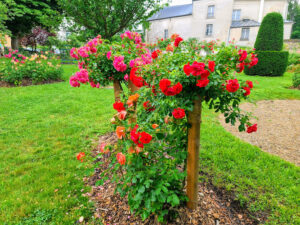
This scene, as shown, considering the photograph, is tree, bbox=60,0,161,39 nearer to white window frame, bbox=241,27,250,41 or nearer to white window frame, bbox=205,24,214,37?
white window frame, bbox=241,27,250,41

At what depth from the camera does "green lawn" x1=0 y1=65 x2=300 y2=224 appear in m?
1.74

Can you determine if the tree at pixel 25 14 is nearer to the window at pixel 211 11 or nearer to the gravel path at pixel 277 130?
the gravel path at pixel 277 130

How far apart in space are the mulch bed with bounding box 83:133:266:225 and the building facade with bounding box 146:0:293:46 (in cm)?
2117

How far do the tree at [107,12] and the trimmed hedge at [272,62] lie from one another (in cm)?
857

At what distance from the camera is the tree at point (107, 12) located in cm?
307

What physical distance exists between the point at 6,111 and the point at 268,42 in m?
12.6

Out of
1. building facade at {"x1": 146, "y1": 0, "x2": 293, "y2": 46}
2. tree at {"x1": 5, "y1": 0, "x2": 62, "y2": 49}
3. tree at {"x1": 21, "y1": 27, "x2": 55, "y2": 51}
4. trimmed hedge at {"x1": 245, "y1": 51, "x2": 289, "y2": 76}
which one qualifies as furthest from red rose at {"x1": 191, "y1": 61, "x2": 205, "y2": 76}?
building facade at {"x1": 146, "y1": 0, "x2": 293, "y2": 46}

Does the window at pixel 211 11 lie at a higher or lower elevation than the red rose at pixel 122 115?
higher

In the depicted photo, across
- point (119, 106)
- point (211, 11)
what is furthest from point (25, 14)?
point (211, 11)

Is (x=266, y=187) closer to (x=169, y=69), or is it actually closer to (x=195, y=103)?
(x=195, y=103)

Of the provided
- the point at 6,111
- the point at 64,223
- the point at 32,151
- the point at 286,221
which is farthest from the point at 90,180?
the point at 6,111

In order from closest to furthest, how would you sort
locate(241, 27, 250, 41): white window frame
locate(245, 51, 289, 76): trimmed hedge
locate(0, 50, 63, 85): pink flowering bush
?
locate(0, 50, 63, 85): pink flowering bush → locate(245, 51, 289, 76): trimmed hedge → locate(241, 27, 250, 41): white window frame

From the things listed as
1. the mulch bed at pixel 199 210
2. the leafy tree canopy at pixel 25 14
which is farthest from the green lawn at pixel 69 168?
the leafy tree canopy at pixel 25 14

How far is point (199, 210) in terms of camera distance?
61.9 inches
